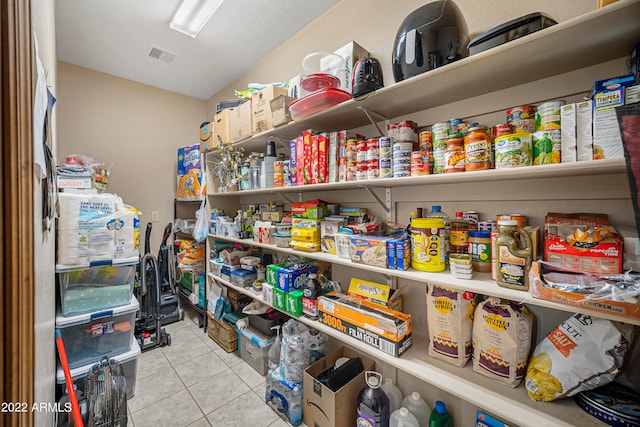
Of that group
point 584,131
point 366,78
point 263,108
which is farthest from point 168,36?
point 584,131

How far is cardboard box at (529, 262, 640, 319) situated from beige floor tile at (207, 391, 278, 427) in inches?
65.3

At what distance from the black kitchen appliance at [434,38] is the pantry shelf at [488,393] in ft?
4.29

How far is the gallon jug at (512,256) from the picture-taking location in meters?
0.90

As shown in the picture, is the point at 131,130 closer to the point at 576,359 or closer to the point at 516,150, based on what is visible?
the point at 516,150

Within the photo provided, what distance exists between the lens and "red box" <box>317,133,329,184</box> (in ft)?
4.90

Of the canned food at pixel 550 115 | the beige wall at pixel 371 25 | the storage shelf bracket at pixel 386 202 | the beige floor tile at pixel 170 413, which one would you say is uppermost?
the beige wall at pixel 371 25

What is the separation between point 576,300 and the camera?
29.5 inches

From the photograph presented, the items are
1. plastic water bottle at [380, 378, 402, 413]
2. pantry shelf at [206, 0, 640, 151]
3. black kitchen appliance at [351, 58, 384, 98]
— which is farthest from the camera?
plastic water bottle at [380, 378, 402, 413]

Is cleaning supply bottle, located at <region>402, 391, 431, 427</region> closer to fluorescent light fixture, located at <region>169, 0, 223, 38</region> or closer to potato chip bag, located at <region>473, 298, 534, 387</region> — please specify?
potato chip bag, located at <region>473, 298, 534, 387</region>

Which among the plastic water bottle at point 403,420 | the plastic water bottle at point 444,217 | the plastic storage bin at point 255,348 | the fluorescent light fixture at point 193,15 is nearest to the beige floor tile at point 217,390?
the plastic storage bin at point 255,348

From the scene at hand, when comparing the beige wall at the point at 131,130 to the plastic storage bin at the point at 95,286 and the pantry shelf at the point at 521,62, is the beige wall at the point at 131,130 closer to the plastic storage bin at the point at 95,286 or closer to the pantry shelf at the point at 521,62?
the plastic storage bin at the point at 95,286

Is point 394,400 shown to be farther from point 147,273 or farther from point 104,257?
point 147,273

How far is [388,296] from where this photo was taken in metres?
1.38

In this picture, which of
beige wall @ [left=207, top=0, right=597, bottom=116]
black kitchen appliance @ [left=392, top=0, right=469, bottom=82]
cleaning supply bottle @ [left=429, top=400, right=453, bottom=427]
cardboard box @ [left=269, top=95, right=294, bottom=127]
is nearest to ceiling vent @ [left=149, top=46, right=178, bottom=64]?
beige wall @ [left=207, top=0, right=597, bottom=116]
